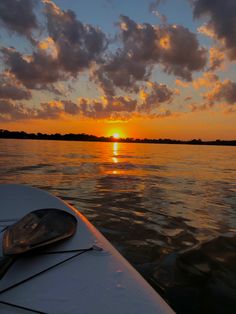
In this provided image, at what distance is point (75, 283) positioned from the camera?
290 centimetres

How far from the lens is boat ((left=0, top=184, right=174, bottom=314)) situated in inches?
98.7

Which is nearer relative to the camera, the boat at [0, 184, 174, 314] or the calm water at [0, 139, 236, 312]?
the boat at [0, 184, 174, 314]

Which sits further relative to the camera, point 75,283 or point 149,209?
point 149,209

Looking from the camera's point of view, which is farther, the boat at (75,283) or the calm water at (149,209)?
the calm water at (149,209)

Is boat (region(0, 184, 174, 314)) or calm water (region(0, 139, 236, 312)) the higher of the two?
boat (region(0, 184, 174, 314))

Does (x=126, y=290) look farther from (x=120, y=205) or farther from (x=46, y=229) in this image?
(x=120, y=205)

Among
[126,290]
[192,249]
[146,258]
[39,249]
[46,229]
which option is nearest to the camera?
[126,290]

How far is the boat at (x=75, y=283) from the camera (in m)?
2.51

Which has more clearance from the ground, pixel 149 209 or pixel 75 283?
pixel 75 283

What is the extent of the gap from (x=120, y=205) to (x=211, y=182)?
22.8 feet

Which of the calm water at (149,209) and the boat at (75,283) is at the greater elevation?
the boat at (75,283)

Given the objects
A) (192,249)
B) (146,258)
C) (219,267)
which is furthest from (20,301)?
(192,249)

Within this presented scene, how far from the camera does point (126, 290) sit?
2.83m

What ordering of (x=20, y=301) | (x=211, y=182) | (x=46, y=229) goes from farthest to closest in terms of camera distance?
1. (x=211, y=182)
2. (x=46, y=229)
3. (x=20, y=301)
